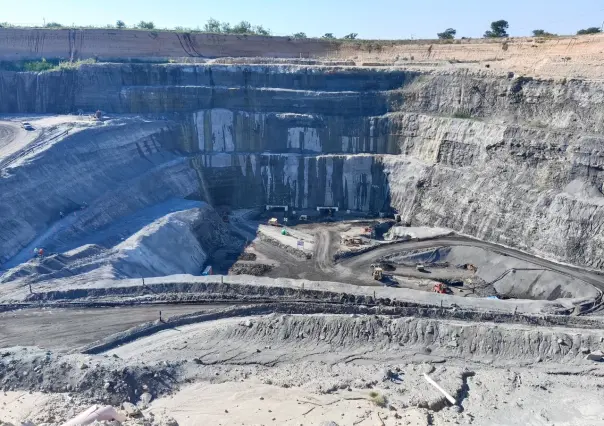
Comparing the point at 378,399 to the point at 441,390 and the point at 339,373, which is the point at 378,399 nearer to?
the point at 339,373

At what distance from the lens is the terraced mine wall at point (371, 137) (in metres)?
32.3

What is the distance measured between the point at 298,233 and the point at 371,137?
40.0 ft

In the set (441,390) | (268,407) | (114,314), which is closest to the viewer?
(268,407)

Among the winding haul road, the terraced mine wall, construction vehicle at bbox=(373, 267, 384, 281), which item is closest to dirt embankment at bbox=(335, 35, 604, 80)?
the terraced mine wall

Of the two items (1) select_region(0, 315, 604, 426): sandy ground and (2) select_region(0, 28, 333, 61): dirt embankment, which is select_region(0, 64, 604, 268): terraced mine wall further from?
(1) select_region(0, 315, 604, 426): sandy ground

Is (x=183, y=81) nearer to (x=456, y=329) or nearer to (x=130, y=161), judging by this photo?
(x=130, y=161)

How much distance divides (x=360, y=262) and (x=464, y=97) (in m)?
17.7

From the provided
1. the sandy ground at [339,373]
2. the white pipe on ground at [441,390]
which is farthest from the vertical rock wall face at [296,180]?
the white pipe on ground at [441,390]

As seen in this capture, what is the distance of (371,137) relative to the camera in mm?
43375

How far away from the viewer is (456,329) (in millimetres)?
21078

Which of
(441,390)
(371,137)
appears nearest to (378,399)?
(441,390)

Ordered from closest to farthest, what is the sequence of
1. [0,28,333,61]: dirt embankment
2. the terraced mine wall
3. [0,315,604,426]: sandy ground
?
[0,315,604,426]: sandy ground → the terraced mine wall → [0,28,333,61]: dirt embankment

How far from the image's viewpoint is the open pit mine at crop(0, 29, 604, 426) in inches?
699

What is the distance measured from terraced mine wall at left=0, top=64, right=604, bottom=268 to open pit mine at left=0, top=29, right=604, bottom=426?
0.17 meters
